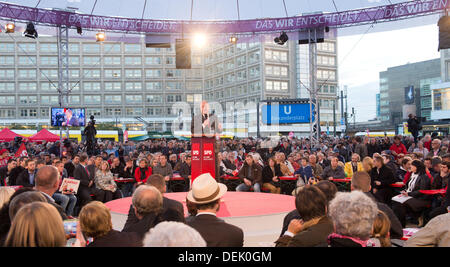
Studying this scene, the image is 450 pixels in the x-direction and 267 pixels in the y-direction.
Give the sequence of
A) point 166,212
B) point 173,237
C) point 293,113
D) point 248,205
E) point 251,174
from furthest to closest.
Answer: point 293,113 → point 251,174 → point 248,205 → point 166,212 → point 173,237

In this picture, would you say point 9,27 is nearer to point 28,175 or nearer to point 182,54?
Result: point 182,54

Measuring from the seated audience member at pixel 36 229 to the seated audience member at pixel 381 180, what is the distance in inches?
302

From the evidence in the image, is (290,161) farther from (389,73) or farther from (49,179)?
(389,73)

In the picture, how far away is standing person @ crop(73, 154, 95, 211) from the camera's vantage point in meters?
9.26

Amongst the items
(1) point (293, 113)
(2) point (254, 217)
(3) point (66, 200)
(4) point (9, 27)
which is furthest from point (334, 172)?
(1) point (293, 113)

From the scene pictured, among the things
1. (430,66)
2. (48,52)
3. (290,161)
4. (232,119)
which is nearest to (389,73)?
(430,66)

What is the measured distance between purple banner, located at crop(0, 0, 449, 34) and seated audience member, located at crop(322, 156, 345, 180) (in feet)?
34.5

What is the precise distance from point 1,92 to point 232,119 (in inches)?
1933

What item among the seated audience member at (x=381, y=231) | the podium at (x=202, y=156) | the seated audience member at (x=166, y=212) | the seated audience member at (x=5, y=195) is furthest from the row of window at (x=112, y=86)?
the seated audience member at (x=381, y=231)

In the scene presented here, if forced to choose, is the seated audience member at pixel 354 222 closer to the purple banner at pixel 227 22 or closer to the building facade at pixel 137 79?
the purple banner at pixel 227 22

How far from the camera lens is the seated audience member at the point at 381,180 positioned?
8.25 metres

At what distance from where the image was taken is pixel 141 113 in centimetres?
7562

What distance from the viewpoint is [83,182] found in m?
9.34

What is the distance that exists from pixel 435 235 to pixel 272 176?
7623 mm
